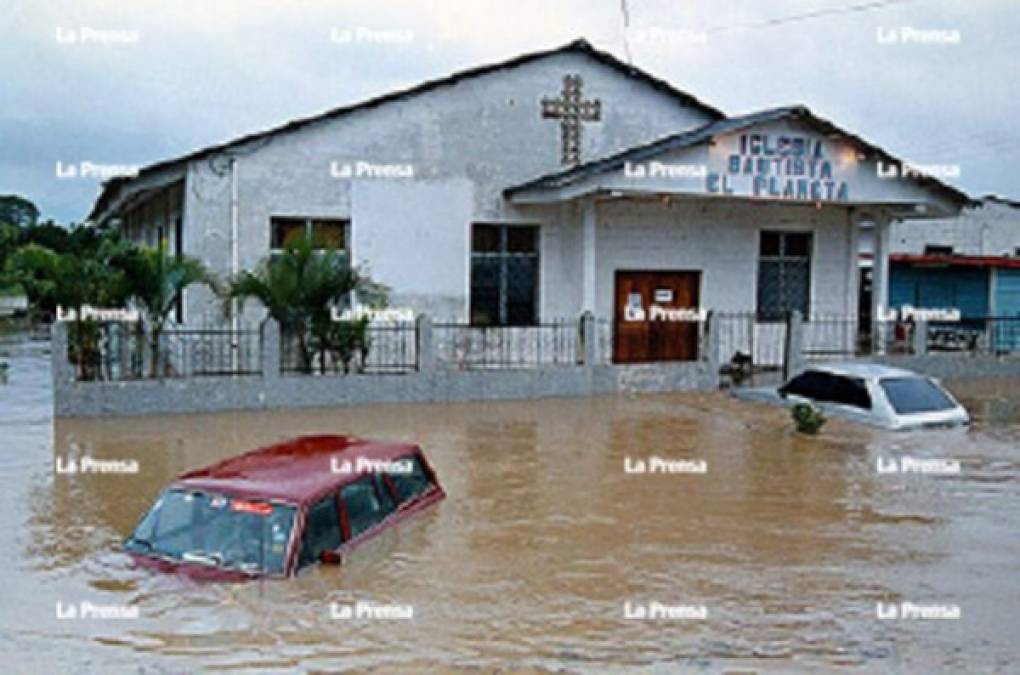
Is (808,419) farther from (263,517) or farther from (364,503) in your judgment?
(263,517)

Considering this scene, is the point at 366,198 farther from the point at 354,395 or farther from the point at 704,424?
the point at 704,424

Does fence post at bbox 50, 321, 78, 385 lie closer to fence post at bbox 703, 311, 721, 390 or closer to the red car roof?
the red car roof

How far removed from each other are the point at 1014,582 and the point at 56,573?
7.55 metres

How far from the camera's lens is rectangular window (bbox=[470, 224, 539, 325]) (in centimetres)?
2072

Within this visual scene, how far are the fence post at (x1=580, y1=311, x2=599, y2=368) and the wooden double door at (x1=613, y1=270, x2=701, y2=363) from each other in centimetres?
219

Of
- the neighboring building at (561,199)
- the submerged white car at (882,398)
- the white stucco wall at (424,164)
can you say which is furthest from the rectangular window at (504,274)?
the submerged white car at (882,398)

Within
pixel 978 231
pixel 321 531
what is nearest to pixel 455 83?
pixel 321 531

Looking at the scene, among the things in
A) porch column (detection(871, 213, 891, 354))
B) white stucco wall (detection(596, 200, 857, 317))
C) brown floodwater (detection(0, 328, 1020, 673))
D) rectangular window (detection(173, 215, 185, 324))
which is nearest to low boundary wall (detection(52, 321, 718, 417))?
brown floodwater (detection(0, 328, 1020, 673))

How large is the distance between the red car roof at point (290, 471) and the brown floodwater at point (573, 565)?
61cm

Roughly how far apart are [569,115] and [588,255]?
10.6 feet

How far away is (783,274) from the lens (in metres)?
23.1

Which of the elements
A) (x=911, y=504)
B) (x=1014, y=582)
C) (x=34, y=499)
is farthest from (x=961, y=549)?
(x=34, y=499)

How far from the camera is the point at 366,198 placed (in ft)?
63.8

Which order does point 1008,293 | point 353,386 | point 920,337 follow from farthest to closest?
point 1008,293 → point 920,337 → point 353,386
